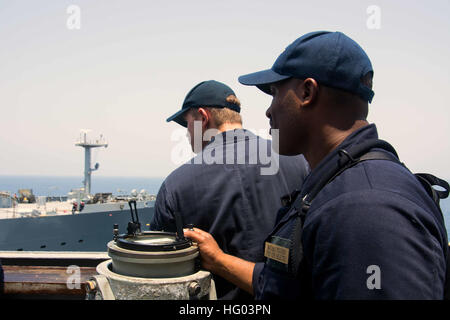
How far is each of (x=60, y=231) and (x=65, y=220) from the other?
76cm

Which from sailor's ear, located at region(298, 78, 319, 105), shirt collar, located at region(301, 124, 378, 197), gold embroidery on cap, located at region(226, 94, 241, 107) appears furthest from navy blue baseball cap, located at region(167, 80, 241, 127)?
shirt collar, located at region(301, 124, 378, 197)

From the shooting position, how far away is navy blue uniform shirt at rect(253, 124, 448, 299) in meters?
1.14

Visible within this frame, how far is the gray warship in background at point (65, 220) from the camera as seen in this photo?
19.7m

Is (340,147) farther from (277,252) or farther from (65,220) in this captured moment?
(65,220)

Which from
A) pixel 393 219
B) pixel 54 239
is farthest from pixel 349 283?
pixel 54 239

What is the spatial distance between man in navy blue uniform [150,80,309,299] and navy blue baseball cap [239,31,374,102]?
87 centimetres

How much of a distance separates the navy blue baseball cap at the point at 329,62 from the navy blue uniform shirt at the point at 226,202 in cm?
87

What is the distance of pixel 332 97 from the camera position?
1.67 m

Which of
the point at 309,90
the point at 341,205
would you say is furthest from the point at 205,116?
the point at 341,205

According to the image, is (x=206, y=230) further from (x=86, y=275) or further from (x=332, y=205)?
(x=86, y=275)

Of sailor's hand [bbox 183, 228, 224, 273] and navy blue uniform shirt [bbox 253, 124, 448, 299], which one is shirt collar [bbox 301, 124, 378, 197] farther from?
sailor's hand [bbox 183, 228, 224, 273]

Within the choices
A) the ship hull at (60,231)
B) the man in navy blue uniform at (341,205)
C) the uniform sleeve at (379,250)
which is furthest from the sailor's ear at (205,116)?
the ship hull at (60,231)

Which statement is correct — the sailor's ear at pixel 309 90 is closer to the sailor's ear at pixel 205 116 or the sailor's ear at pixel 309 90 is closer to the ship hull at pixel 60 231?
the sailor's ear at pixel 205 116

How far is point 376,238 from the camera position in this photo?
1154mm
